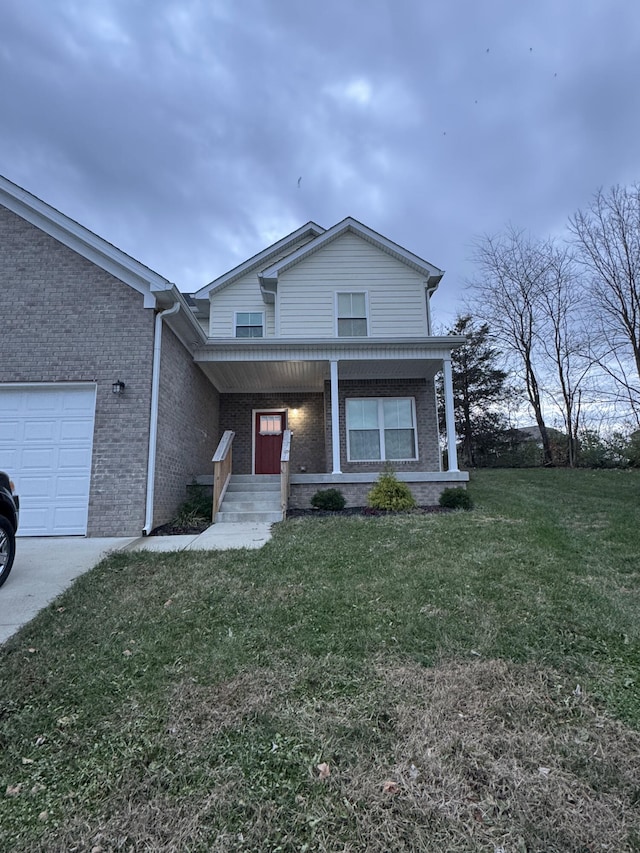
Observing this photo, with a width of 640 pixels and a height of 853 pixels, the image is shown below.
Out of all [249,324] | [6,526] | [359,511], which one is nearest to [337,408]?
[359,511]

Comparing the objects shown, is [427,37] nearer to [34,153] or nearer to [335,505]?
[335,505]

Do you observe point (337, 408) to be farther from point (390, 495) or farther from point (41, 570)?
point (41, 570)

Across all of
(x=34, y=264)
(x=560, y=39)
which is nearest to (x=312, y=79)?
(x=560, y=39)

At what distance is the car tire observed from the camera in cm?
431

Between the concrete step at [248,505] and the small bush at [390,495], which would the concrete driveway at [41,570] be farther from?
the small bush at [390,495]

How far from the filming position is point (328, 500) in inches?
346

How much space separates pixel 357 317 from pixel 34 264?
Result: 23.9 ft

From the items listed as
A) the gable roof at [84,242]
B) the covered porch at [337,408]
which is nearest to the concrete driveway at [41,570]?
the covered porch at [337,408]

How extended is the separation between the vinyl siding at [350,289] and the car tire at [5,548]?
25.9ft

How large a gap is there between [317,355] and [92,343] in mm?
4656

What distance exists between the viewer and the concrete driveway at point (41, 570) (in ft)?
11.9

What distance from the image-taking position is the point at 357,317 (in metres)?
11.4

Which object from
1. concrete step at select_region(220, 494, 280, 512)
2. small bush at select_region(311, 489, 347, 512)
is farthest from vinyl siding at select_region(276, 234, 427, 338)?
concrete step at select_region(220, 494, 280, 512)

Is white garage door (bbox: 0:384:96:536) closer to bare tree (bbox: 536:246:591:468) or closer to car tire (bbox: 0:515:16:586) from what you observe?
car tire (bbox: 0:515:16:586)
